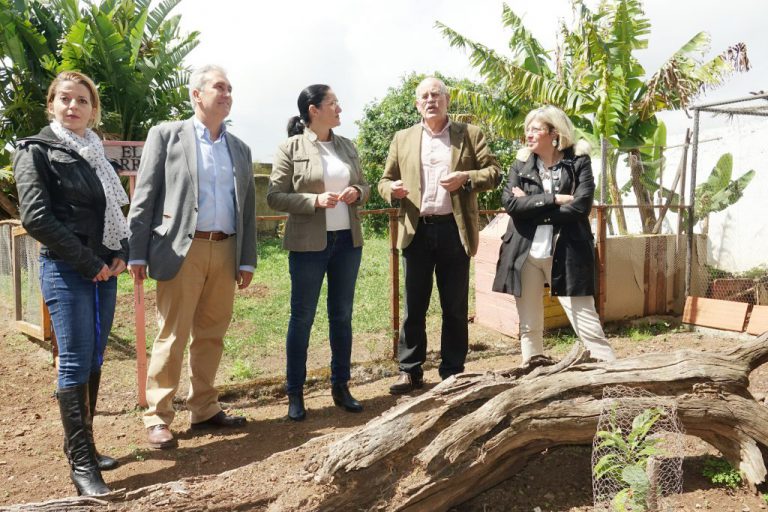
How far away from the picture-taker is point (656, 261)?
281 inches

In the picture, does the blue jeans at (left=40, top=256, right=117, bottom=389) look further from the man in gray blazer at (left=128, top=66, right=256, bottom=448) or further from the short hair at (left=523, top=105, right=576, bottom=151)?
the short hair at (left=523, top=105, right=576, bottom=151)

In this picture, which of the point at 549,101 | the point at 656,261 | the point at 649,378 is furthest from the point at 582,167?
the point at 549,101

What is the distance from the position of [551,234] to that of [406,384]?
1598 mm

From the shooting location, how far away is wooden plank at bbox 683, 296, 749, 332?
6.48 m

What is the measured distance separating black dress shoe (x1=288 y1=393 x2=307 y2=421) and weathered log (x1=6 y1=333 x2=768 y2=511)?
1.21 metres

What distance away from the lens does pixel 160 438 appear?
139 inches

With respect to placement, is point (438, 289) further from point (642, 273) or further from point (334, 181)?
point (642, 273)

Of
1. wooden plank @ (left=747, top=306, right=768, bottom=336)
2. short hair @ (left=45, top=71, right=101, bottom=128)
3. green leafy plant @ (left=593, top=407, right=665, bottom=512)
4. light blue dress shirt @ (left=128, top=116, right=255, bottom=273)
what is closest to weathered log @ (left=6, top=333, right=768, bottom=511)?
green leafy plant @ (left=593, top=407, right=665, bottom=512)

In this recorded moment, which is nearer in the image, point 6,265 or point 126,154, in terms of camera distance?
point 126,154

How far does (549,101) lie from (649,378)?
33.4ft

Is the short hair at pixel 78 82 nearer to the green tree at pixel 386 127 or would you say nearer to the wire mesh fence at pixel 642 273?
the wire mesh fence at pixel 642 273

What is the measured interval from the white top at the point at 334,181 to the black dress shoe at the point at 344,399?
45.2 inches

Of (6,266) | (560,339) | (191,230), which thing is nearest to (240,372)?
(191,230)

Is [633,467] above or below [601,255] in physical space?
below
